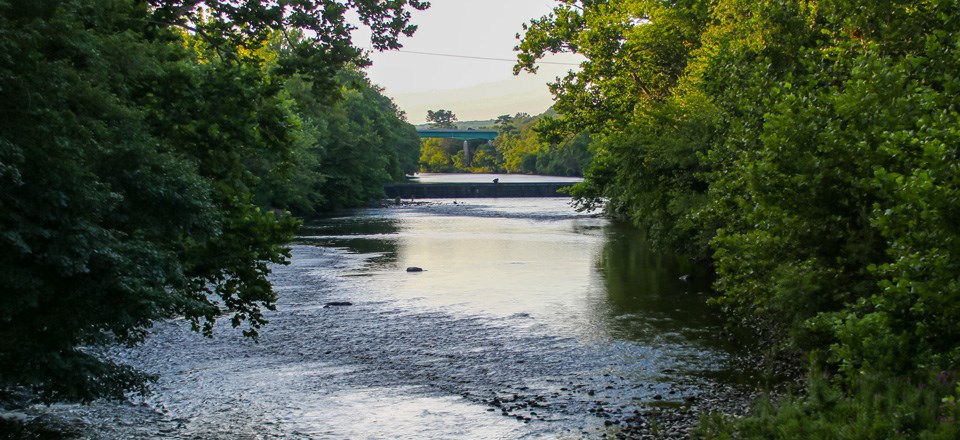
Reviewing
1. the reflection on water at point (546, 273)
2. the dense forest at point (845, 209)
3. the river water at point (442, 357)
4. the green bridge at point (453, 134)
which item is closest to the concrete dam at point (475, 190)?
the reflection on water at point (546, 273)

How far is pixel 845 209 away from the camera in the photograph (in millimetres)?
15000

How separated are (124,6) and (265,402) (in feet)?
21.7

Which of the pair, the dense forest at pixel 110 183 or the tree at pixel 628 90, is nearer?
the dense forest at pixel 110 183

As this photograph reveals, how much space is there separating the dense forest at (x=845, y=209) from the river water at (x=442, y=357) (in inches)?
87.3

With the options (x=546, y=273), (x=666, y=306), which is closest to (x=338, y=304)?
(x=666, y=306)

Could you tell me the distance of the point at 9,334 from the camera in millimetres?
10219

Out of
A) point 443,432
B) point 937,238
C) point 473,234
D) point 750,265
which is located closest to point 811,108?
point 750,265

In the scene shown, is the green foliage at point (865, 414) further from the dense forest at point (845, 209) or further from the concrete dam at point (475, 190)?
the concrete dam at point (475, 190)

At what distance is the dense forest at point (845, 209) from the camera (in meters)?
10.4

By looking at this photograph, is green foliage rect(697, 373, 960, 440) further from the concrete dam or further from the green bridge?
the green bridge

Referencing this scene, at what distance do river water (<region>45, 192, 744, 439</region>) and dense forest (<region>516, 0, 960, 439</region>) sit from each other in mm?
2219

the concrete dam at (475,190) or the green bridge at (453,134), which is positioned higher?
the green bridge at (453,134)

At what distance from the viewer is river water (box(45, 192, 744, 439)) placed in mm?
14422

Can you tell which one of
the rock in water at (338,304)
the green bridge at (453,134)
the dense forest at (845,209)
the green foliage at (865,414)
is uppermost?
the green bridge at (453,134)
